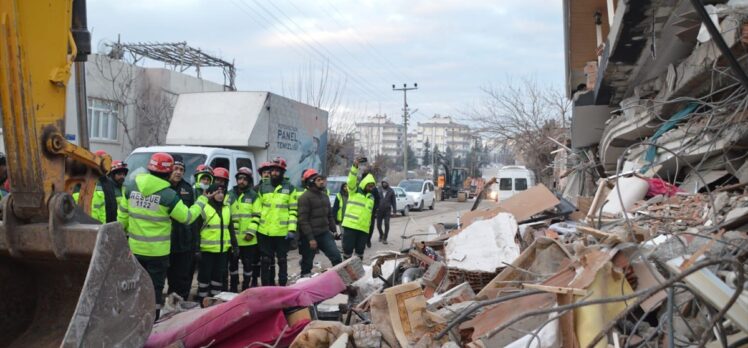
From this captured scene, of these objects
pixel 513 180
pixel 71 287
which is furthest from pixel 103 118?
pixel 71 287

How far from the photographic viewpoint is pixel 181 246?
6.94 meters

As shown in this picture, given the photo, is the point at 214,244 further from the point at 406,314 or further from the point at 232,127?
the point at 232,127

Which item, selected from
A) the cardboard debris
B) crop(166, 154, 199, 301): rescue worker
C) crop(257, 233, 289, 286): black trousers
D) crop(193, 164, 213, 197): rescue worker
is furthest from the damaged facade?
crop(193, 164, 213, 197): rescue worker

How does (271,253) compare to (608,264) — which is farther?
(271,253)

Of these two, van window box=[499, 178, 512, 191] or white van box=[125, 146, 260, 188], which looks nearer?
white van box=[125, 146, 260, 188]

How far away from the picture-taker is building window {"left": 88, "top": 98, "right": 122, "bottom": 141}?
22891mm

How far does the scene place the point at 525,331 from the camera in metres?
4.45

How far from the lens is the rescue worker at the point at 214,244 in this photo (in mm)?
7523

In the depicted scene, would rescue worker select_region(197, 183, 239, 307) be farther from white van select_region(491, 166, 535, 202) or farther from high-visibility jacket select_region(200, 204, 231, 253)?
white van select_region(491, 166, 535, 202)

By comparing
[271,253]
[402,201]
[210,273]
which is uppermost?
[271,253]

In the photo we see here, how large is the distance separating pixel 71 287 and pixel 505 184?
88.7 ft

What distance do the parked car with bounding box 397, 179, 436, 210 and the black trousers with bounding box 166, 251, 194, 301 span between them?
2128 centimetres

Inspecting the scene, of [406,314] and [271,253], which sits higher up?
[406,314]

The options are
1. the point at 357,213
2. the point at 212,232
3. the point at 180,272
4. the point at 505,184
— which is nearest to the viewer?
the point at 180,272
